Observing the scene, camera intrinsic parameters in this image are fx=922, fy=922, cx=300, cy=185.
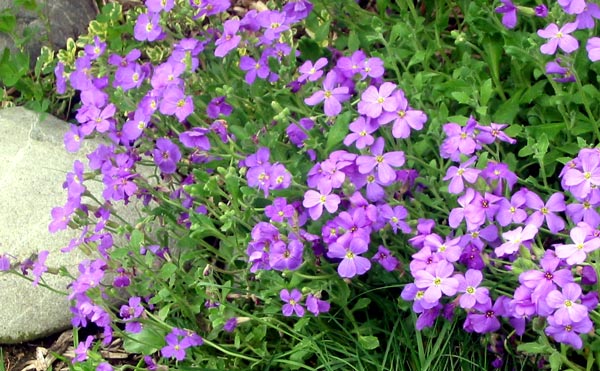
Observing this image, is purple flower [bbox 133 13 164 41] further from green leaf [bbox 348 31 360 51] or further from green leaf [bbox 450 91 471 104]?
green leaf [bbox 450 91 471 104]

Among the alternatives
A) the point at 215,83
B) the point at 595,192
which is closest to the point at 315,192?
the point at 595,192

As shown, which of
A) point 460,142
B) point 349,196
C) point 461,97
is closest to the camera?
point 460,142

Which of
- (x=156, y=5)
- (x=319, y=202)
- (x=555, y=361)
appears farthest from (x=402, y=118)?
(x=156, y=5)

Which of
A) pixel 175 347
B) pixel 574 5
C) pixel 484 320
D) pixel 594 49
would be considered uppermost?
pixel 574 5

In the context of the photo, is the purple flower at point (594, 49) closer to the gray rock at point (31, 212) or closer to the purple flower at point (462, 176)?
the purple flower at point (462, 176)

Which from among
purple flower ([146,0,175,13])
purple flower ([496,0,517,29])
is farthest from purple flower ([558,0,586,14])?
purple flower ([146,0,175,13])

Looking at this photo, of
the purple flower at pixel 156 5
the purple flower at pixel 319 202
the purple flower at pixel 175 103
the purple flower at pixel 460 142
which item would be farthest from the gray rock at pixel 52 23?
the purple flower at pixel 460 142

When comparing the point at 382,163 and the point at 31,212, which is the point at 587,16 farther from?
the point at 31,212
